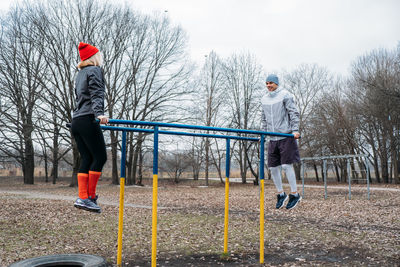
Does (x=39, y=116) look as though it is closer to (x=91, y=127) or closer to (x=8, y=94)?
(x=8, y=94)

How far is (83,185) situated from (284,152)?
2412mm

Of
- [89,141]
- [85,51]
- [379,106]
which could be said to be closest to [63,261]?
[89,141]

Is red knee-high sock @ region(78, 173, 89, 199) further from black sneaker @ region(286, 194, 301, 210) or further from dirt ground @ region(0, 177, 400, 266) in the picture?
black sneaker @ region(286, 194, 301, 210)

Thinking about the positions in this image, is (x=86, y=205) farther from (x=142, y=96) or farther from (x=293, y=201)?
(x=142, y=96)

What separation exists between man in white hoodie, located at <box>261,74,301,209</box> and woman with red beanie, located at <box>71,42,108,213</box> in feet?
7.21

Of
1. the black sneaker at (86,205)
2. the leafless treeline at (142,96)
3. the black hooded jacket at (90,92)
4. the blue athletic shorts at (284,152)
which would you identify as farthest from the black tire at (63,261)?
the leafless treeline at (142,96)

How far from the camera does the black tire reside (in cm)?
341

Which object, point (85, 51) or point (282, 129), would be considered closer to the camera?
point (85, 51)

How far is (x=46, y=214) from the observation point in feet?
25.8

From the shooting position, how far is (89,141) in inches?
123

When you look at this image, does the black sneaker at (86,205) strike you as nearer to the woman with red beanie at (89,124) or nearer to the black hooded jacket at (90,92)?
the woman with red beanie at (89,124)

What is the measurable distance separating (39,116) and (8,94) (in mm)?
2268

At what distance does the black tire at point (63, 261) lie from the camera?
341 centimetres

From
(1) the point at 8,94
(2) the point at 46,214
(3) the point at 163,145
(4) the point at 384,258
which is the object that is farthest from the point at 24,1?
(4) the point at 384,258
